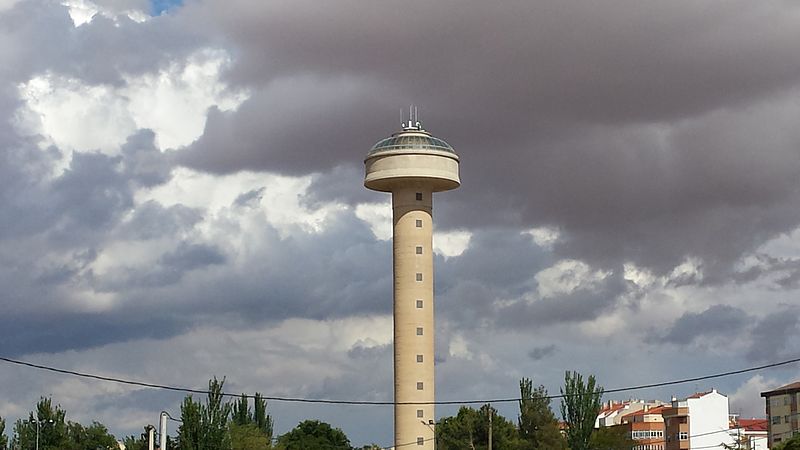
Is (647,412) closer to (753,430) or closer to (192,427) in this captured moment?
(753,430)

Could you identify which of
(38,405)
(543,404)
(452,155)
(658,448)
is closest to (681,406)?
(658,448)

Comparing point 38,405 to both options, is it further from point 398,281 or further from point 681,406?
point 681,406

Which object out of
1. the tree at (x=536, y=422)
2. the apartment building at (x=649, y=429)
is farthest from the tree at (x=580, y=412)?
the apartment building at (x=649, y=429)

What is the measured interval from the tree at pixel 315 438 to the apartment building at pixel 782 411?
4836 centimetres

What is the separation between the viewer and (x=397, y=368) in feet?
350

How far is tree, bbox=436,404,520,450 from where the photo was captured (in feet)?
370

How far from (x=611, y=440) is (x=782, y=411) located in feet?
117

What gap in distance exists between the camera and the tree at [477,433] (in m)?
113

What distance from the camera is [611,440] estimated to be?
11712 cm

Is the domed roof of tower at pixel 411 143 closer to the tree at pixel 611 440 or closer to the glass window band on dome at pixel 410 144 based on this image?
the glass window band on dome at pixel 410 144

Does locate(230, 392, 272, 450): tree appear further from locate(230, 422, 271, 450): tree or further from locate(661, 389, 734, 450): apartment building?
locate(661, 389, 734, 450): apartment building

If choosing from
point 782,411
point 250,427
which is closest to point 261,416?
point 250,427

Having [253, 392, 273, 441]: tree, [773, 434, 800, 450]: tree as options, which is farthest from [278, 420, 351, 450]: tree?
[773, 434, 800, 450]: tree

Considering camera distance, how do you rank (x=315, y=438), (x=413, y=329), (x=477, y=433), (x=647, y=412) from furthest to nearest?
(x=647, y=412) → (x=315, y=438) → (x=477, y=433) → (x=413, y=329)
